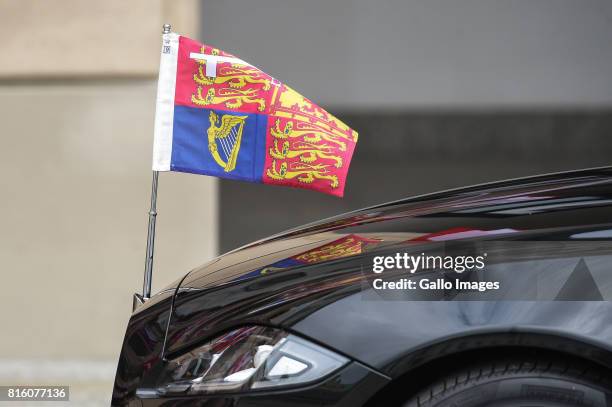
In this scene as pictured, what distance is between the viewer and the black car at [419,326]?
189 centimetres

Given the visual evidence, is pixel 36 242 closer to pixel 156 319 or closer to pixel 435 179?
pixel 435 179

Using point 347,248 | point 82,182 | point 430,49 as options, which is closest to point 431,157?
point 430,49

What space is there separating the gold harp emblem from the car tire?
1144mm

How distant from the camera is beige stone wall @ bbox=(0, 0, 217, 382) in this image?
16.0ft

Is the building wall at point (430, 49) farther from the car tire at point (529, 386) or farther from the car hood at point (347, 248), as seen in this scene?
the car tire at point (529, 386)

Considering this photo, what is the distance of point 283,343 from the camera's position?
1.98 meters

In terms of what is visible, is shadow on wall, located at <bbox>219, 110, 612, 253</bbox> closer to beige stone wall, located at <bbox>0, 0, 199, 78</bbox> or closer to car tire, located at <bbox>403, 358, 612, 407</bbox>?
beige stone wall, located at <bbox>0, 0, 199, 78</bbox>

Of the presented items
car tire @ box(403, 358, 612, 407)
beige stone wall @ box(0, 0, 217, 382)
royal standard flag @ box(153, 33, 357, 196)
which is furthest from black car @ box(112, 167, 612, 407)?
beige stone wall @ box(0, 0, 217, 382)

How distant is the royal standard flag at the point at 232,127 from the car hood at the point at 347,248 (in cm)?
39

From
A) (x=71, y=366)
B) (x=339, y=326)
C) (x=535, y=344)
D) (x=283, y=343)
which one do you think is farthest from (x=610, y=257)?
(x=71, y=366)

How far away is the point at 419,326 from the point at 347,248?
0.33 m

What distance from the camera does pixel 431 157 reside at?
19.4 feet

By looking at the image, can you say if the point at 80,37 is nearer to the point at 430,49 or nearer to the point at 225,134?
the point at 430,49

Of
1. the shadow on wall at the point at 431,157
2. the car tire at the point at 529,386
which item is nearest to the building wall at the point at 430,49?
the shadow on wall at the point at 431,157
